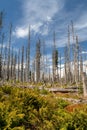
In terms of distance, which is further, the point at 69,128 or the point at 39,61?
the point at 39,61

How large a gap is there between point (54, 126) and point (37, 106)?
368cm

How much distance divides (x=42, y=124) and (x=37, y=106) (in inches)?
103

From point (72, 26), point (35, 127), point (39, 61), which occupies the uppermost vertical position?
point (72, 26)

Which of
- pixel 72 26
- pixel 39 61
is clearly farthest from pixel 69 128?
pixel 39 61

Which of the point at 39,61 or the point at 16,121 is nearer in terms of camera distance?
the point at 16,121

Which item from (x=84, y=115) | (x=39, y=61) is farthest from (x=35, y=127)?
(x=39, y=61)

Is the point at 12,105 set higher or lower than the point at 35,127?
higher

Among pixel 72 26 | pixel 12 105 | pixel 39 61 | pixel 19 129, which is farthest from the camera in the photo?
pixel 39 61

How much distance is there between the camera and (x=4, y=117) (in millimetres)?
8477

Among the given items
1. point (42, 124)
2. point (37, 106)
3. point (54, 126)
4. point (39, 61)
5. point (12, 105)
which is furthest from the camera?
point (39, 61)

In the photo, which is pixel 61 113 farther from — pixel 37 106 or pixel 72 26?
pixel 72 26

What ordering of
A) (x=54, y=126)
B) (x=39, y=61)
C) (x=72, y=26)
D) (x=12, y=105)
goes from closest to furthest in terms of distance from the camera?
(x=54, y=126) < (x=12, y=105) < (x=72, y=26) < (x=39, y=61)

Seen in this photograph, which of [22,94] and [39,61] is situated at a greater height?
[39,61]

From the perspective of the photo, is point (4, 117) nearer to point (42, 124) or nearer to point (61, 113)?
point (42, 124)
